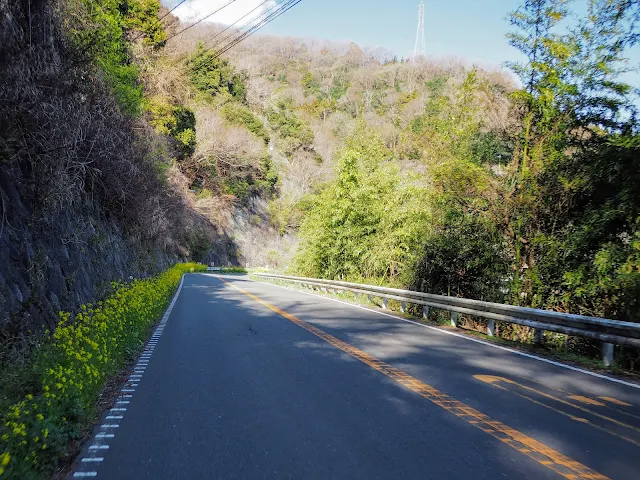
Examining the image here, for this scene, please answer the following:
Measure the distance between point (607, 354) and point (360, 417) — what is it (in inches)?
208

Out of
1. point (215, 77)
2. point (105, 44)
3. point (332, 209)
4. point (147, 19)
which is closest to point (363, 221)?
point (332, 209)

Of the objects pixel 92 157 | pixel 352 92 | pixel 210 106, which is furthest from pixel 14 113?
pixel 352 92

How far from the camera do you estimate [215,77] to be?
2435 inches

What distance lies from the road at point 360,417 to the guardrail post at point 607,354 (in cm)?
95

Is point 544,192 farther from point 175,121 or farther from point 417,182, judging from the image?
point 175,121

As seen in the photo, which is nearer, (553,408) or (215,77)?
(553,408)

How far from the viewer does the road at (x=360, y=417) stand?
3.97m

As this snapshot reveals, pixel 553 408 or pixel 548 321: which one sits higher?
pixel 548 321

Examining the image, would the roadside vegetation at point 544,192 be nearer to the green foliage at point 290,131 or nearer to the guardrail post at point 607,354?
the guardrail post at point 607,354

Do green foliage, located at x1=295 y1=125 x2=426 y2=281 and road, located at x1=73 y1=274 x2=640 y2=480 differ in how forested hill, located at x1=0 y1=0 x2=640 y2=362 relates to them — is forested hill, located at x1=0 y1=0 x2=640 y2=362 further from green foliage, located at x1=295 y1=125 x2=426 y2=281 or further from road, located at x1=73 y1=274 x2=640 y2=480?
road, located at x1=73 y1=274 x2=640 y2=480

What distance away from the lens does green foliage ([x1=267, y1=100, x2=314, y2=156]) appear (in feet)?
235

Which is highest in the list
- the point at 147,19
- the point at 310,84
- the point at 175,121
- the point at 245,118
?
the point at 310,84

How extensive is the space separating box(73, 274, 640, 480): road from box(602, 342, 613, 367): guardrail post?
95 centimetres

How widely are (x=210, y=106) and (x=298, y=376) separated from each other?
56.0 m
